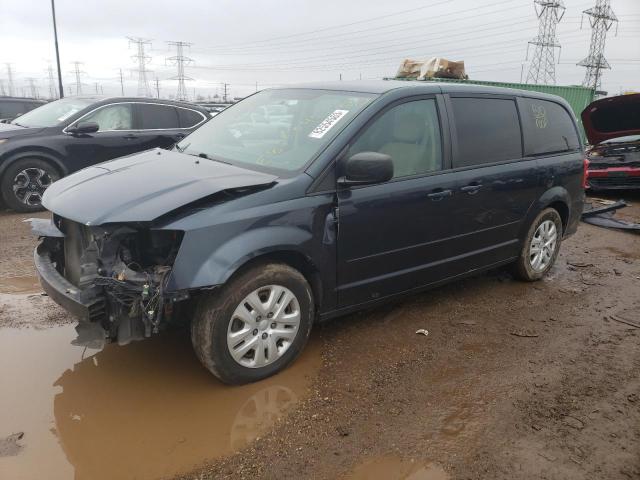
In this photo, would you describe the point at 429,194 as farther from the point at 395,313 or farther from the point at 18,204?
the point at 18,204

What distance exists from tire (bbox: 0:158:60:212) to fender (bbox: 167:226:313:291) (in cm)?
548

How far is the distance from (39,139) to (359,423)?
254 inches

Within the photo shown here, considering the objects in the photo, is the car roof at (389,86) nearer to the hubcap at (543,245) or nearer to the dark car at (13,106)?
the hubcap at (543,245)

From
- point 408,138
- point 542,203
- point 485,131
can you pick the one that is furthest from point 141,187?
point 542,203

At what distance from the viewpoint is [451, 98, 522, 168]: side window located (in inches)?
159

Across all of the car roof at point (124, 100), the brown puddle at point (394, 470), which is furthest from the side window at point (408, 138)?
the car roof at point (124, 100)

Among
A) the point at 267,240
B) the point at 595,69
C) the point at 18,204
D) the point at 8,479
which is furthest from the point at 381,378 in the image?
the point at 595,69

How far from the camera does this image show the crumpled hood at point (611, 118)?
29.6 feet

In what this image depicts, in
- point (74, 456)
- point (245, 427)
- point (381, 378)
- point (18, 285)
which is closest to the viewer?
point (74, 456)

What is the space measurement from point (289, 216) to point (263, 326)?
2.21 feet

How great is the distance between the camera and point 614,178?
950 centimetres

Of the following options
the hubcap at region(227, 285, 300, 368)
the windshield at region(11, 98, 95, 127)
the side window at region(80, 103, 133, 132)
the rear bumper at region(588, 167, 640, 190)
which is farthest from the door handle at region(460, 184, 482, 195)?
the rear bumper at region(588, 167, 640, 190)

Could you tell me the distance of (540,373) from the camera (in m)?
3.41

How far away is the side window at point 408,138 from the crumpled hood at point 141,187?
2.63 feet
